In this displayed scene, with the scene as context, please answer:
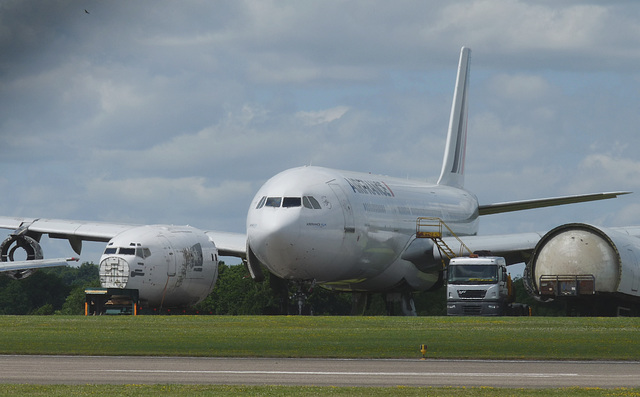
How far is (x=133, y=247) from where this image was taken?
162ft

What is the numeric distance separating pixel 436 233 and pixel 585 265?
9121mm

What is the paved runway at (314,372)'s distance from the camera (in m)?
19.7

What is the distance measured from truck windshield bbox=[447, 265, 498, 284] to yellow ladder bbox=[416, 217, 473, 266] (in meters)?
5.59

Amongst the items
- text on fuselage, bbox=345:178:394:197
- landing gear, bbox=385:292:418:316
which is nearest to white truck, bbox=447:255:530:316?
text on fuselage, bbox=345:178:394:197

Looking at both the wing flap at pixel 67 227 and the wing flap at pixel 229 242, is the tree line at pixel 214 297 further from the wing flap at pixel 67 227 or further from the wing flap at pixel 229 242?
the wing flap at pixel 67 227

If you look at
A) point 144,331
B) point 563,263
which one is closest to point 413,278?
point 563,263

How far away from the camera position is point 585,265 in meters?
44.4

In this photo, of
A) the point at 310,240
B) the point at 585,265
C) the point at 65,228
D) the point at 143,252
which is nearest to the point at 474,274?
the point at 585,265

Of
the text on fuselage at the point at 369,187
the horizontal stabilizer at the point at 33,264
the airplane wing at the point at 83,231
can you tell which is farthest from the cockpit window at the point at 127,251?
the text on fuselage at the point at 369,187

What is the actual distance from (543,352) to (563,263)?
18.9m

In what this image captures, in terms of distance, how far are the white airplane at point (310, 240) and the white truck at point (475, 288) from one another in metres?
4.21

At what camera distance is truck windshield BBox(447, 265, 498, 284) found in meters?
43.5

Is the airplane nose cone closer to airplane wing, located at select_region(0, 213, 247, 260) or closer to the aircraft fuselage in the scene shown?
airplane wing, located at select_region(0, 213, 247, 260)

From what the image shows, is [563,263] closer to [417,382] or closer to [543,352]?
[543,352]
